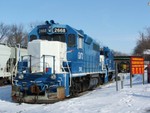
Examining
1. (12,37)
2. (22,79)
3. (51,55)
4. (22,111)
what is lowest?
(22,111)

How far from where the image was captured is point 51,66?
1562 centimetres

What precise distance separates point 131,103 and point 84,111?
213 centimetres

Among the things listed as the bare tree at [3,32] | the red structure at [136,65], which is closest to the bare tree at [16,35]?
the bare tree at [3,32]

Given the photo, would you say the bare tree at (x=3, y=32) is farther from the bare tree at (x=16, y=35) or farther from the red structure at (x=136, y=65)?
the red structure at (x=136, y=65)

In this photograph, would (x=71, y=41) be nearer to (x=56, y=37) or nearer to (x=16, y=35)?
(x=56, y=37)

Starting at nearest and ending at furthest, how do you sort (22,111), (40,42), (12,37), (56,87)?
(22,111) → (56,87) → (40,42) → (12,37)

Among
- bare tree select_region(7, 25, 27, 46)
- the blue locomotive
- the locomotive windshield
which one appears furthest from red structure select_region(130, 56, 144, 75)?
bare tree select_region(7, 25, 27, 46)

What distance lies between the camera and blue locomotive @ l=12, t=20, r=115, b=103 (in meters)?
14.6

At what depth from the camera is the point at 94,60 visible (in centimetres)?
2270

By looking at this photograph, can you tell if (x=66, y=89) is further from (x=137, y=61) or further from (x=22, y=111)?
(x=137, y=61)

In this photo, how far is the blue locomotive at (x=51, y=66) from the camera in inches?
574

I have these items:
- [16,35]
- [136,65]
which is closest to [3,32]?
[16,35]

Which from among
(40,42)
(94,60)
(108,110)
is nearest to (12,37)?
(94,60)

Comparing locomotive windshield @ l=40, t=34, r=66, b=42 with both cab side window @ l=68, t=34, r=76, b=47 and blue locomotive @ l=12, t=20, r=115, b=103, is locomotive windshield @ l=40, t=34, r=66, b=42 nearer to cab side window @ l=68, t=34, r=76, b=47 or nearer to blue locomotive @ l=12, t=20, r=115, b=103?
blue locomotive @ l=12, t=20, r=115, b=103
